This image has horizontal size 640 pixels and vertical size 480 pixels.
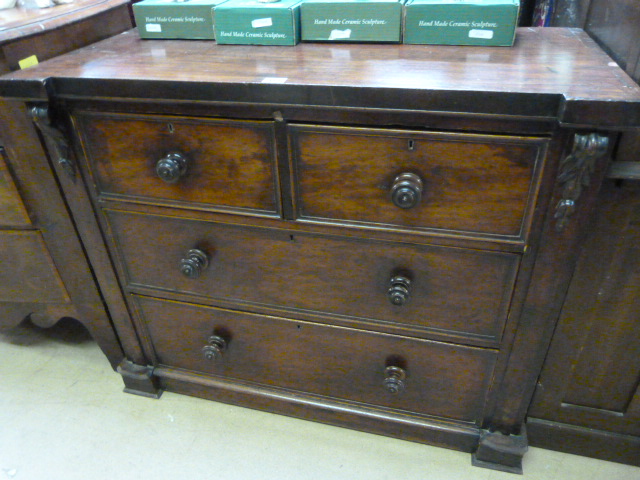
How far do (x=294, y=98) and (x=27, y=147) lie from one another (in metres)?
0.58

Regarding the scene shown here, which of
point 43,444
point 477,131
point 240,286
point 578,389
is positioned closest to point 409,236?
point 477,131

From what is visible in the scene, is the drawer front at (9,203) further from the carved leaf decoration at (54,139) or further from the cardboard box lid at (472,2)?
the cardboard box lid at (472,2)

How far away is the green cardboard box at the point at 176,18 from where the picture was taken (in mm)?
944

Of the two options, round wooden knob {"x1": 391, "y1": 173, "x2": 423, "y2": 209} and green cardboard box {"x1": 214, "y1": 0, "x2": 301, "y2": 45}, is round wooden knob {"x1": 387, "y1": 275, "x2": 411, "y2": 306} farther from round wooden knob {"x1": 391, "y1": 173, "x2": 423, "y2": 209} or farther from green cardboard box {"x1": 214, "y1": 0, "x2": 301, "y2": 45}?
green cardboard box {"x1": 214, "y1": 0, "x2": 301, "y2": 45}

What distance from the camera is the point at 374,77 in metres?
0.73

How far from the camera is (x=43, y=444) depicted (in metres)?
1.16

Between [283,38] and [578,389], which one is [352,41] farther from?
[578,389]

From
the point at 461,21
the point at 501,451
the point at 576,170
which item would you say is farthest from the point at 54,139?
the point at 501,451

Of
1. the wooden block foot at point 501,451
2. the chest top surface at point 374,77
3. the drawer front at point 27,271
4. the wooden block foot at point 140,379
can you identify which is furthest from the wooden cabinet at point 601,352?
the drawer front at point 27,271

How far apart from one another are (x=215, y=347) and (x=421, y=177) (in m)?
0.62

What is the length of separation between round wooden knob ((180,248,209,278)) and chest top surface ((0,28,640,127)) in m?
0.32

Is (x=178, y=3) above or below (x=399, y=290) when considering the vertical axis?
above

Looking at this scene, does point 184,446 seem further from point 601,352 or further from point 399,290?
point 601,352

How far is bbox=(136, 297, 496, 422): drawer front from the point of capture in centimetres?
98
